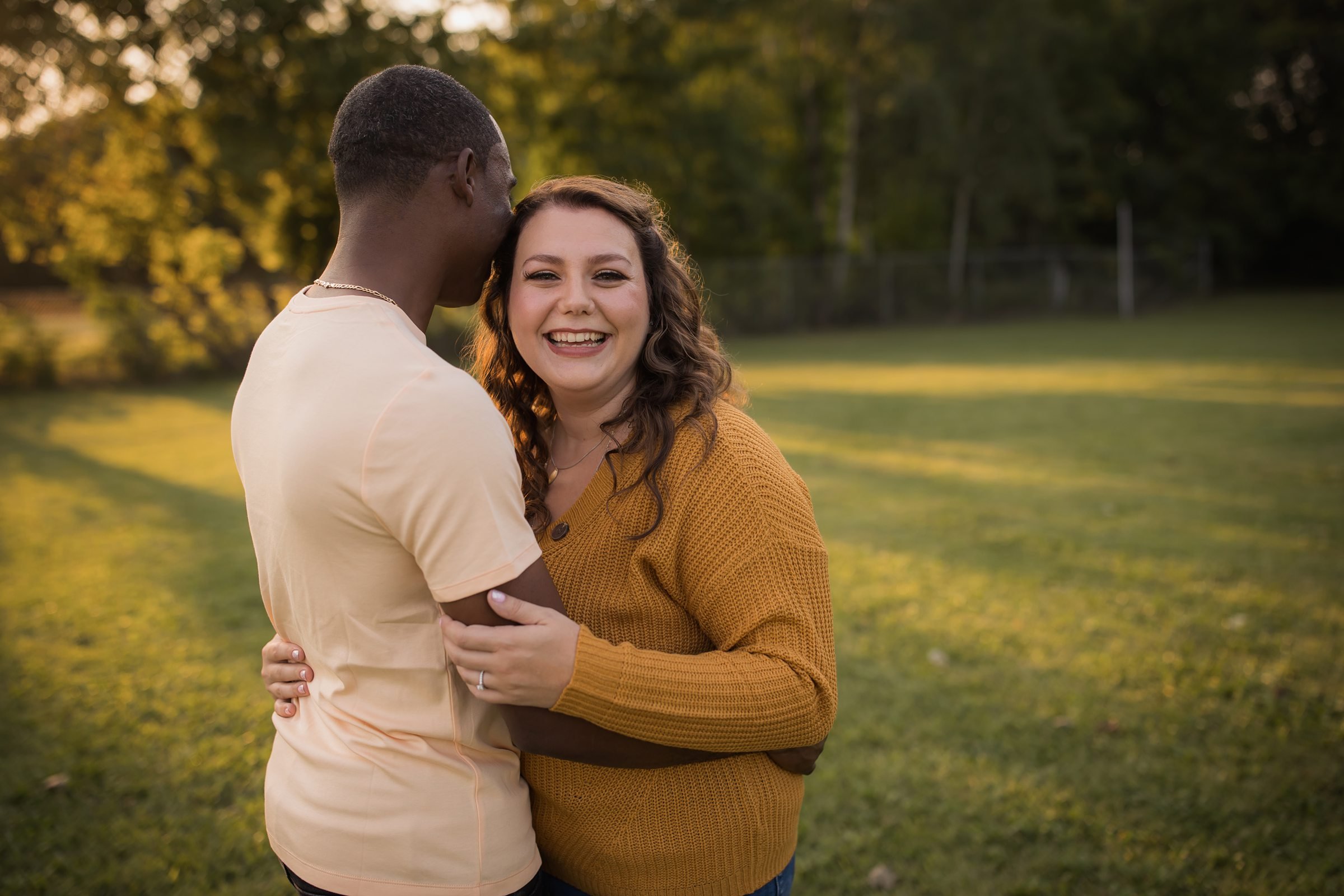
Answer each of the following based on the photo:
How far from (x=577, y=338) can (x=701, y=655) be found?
69cm

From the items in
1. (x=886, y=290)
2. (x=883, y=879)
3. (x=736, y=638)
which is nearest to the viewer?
(x=736, y=638)

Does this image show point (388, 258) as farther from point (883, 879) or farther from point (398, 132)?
point (883, 879)

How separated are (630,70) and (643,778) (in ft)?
92.8

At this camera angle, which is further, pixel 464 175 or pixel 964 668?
pixel 964 668

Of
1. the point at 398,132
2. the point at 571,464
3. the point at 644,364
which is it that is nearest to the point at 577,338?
the point at 644,364

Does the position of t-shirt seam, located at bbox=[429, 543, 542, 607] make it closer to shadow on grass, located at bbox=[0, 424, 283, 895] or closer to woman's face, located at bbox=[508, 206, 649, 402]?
woman's face, located at bbox=[508, 206, 649, 402]

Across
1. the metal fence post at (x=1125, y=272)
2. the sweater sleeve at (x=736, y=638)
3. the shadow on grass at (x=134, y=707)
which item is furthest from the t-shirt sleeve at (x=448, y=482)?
the metal fence post at (x=1125, y=272)

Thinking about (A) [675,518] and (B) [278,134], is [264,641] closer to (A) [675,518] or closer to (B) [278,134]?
(A) [675,518]

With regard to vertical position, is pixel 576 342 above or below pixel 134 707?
above

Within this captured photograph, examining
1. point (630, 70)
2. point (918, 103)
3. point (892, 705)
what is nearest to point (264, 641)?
point (892, 705)

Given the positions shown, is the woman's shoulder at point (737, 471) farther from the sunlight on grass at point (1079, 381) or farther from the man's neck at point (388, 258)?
the sunlight on grass at point (1079, 381)

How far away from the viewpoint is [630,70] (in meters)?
27.3

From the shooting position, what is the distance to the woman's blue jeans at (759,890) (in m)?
1.83

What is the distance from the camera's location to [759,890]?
6.00 ft
